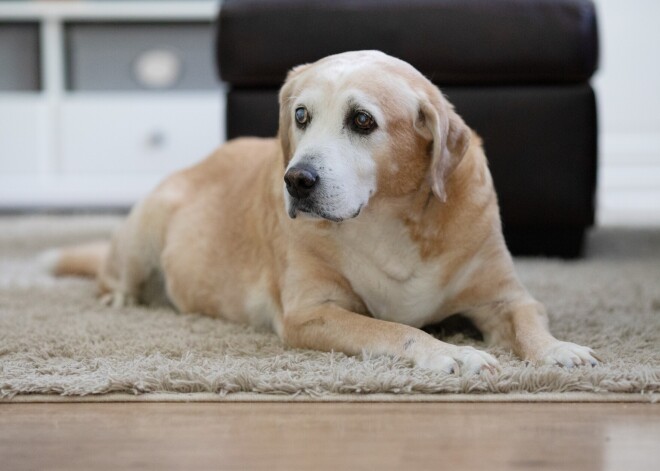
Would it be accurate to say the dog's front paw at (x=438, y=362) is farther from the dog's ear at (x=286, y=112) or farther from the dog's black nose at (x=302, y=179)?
the dog's ear at (x=286, y=112)

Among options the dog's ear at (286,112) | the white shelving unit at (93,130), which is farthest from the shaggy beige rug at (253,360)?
the white shelving unit at (93,130)

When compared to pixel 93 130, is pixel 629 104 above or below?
above

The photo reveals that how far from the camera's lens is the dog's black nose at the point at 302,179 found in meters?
1.56

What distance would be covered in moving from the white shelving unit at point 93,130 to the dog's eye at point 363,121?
288 centimetres

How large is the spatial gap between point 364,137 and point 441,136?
14 cm

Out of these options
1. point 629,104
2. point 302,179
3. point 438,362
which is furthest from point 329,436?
point 629,104

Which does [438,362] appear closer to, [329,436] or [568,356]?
[568,356]

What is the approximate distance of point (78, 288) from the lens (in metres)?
2.56

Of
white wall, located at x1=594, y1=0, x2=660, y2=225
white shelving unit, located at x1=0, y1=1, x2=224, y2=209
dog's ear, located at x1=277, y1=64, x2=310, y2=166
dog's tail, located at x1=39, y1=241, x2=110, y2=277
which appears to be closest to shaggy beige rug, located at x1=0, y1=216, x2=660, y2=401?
dog's tail, located at x1=39, y1=241, x2=110, y2=277

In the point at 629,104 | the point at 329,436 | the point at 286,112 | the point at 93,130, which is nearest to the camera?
the point at 329,436

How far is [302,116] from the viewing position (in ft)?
5.64

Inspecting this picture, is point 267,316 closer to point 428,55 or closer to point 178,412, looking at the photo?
point 178,412

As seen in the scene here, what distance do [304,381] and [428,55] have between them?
1.58 meters

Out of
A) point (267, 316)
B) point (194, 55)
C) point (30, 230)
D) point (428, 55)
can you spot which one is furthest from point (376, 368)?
point (194, 55)
